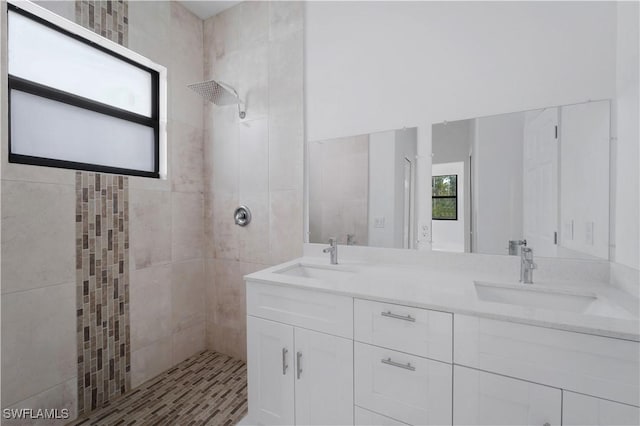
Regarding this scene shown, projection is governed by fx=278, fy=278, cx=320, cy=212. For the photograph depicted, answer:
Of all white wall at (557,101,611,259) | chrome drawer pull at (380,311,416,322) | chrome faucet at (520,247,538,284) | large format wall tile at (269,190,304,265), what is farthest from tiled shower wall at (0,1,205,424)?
white wall at (557,101,611,259)

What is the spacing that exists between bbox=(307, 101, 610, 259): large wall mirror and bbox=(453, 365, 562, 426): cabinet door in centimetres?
70

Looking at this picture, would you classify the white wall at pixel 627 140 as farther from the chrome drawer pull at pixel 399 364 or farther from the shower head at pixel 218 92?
the shower head at pixel 218 92

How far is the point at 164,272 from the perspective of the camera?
2107 millimetres

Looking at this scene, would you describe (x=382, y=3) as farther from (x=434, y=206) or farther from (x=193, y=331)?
(x=193, y=331)

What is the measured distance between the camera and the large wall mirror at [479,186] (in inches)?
50.0

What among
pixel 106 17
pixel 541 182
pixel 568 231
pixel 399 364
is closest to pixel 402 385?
pixel 399 364

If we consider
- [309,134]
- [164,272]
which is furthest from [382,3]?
[164,272]

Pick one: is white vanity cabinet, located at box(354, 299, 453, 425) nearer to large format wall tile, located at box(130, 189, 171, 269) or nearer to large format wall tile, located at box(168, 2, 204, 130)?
large format wall tile, located at box(130, 189, 171, 269)

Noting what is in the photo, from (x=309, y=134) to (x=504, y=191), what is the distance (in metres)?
1.26

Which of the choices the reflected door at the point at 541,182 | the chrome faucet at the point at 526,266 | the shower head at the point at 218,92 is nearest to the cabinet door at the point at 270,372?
the chrome faucet at the point at 526,266

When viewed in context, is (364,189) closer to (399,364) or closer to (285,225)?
(285,225)

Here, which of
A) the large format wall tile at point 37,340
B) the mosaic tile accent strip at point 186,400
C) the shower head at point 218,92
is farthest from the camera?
the shower head at point 218,92

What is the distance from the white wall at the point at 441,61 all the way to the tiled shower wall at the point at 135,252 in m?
1.07

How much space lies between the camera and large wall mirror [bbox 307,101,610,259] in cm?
127
